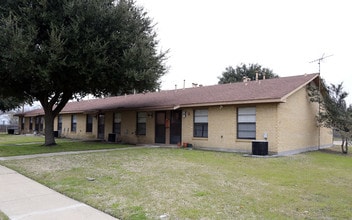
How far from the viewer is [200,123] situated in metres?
17.0

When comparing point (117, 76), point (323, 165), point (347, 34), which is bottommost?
point (323, 165)

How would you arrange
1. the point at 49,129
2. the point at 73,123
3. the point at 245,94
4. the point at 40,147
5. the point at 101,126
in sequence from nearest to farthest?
the point at 245,94 < the point at 40,147 < the point at 49,129 < the point at 101,126 < the point at 73,123

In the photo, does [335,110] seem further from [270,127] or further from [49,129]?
[49,129]

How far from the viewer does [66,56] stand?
46.2 ft

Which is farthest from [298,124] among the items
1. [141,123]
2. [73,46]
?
[73,46]

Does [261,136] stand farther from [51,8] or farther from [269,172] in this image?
[51,8]

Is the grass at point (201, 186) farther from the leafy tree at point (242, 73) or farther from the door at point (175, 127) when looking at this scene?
the leafy tree at point (242, 73)

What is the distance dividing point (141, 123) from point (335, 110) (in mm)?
11834

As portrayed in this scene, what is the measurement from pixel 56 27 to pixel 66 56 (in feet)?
4.45

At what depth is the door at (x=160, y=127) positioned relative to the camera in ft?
62.3

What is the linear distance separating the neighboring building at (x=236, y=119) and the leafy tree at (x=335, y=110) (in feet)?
2.03

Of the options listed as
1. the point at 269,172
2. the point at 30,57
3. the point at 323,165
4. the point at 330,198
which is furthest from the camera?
the point at 30,57

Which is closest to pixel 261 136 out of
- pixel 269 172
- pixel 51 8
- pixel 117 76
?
pixel 269 172

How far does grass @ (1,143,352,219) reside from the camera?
5.30 meters
